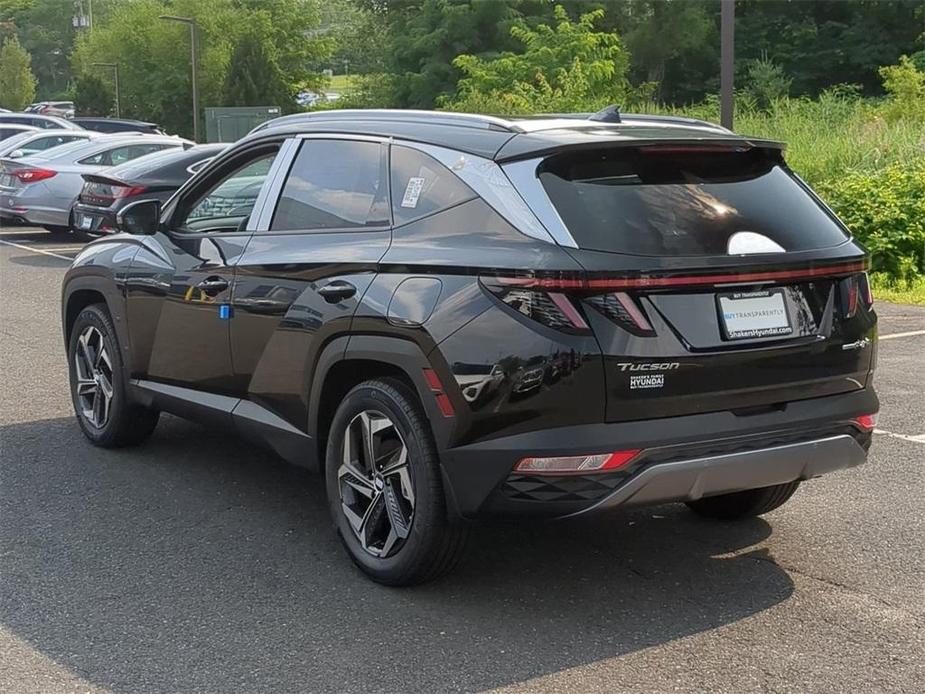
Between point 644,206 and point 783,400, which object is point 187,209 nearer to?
point 644,206

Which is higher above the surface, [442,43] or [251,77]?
[442,43]

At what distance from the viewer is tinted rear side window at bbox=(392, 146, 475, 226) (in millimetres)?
4422

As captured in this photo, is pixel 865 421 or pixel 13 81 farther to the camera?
pixel 13 81

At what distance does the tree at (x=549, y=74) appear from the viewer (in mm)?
34094

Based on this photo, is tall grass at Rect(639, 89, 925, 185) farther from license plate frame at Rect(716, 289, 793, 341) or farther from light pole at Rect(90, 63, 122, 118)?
light pole at Rect(90, 63, 122, 118)

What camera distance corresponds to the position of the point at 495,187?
4.24 m

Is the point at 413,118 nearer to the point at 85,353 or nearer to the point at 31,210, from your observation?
the point at 85,353

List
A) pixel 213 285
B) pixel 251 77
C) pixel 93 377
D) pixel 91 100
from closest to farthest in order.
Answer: pixel 213 285 → pixel 93 377 → pixel 251 77 → pixel 91 100

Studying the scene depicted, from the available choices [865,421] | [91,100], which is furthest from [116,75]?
[865,421]

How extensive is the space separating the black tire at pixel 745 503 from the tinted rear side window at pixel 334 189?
70.8 inches

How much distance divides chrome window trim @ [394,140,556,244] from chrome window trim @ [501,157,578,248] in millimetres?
14

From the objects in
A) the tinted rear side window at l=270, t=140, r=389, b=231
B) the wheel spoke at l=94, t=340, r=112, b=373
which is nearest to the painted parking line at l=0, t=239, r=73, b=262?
the wheel spoke at l=94, t=340, r=112, b=373

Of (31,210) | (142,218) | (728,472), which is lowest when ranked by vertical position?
(31,210)

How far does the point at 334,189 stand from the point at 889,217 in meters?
9.85
